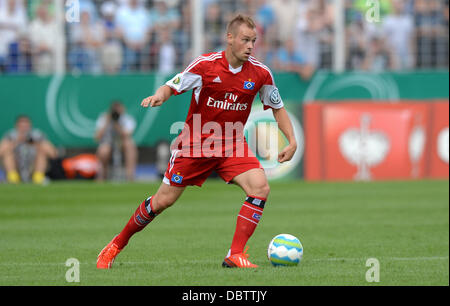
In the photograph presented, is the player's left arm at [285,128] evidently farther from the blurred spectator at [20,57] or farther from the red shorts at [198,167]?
the blurred spectator at [20,57]

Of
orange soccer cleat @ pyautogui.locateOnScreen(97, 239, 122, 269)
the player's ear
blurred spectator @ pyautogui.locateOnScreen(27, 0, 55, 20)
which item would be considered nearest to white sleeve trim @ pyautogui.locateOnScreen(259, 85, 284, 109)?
the player's ear

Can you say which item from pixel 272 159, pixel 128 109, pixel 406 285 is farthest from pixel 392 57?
pixel 406 285

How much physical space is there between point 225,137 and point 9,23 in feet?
43.4

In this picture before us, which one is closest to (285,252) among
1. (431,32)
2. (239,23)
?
(239,23)

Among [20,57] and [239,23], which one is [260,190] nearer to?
[239,23]

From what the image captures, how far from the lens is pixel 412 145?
1866 centimetres

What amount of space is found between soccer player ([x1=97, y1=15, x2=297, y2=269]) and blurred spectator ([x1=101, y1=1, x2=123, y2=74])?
40.9 feet

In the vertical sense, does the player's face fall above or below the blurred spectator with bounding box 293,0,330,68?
below

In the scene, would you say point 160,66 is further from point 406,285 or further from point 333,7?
point 406,285

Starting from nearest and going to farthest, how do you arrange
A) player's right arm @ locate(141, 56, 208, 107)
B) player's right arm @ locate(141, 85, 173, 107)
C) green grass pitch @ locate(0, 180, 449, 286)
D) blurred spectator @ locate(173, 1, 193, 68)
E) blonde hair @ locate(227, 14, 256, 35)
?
player's right arm @ locate(141, 85, 173, 107) < green grass pitch @ locate(0, 180, 449, 286) < player's right arm @ locate(141, 56, 208, 107) < blonde hair @ locate(227, 14, 256, 35) < blurred spectator @ locate(173, 1, 193, 68)

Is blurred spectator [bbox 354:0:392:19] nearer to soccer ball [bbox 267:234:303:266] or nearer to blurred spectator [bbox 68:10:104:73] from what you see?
blurred spectator [bbox 68:10:104:73]

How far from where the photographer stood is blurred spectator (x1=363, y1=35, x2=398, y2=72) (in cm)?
2033

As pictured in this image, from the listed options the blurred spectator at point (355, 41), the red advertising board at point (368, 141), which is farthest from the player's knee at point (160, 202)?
the blurred spectator at point (355, 41)

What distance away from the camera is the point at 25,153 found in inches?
749
